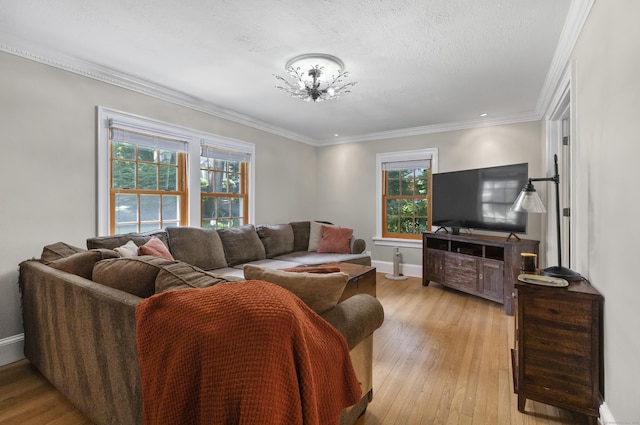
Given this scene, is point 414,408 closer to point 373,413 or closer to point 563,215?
point 373,413

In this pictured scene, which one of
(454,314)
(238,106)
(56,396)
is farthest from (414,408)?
(238,106)

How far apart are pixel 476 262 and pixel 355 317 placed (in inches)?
114

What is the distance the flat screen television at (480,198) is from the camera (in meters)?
3.62

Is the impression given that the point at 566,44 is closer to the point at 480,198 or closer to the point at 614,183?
the point at 614,183

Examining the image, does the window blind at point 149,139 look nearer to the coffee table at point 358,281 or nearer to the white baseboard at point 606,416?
the coffee table at point 358,281

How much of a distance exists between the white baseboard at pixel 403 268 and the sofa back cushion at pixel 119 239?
3448 mm

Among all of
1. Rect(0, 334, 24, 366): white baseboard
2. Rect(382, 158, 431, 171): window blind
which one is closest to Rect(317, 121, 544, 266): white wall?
Rect(382, 158, 431, 171): window blind

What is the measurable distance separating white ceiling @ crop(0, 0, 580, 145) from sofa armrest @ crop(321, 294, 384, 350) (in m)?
1.80

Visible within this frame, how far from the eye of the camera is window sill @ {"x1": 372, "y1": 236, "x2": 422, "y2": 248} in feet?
16.2

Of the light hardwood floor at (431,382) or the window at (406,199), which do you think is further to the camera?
the window at (406,199)

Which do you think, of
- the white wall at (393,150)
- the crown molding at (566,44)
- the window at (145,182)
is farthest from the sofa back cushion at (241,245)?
the crown molding at (566,44)

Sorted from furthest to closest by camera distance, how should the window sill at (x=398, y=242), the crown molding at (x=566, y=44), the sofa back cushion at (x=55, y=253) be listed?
1. the window sill at (x=398, y=242)
2. the sofa back cushion at (x=55, y=253)
3. the crown molding at (x=566, y=44)

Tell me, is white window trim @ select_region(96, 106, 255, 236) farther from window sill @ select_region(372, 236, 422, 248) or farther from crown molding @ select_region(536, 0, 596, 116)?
crown molding @ select_region(536, 0, 596, 116)

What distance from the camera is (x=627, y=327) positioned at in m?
1.31
